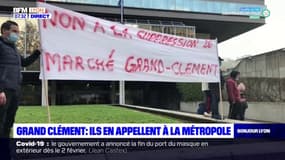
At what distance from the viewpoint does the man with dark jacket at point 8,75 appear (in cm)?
480

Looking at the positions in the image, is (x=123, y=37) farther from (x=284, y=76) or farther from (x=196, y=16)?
(x=196, y=16)

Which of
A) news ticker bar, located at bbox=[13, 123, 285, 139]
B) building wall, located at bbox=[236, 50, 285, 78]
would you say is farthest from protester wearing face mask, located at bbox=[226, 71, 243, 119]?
building wall, located at bbox=[236, 50, 285, 78]

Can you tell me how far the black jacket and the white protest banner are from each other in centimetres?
60

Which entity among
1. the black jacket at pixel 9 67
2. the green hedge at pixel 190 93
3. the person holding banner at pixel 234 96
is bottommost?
the green hedge at pixel 190 93

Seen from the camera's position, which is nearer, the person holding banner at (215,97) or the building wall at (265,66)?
the person holding banner at (215,97)

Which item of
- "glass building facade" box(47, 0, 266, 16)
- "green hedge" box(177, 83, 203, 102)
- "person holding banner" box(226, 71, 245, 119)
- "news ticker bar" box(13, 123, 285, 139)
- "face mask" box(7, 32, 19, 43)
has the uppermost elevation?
"glass building facade" box(47, 0, 266, 16)

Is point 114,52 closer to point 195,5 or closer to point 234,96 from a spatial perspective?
point 234,96

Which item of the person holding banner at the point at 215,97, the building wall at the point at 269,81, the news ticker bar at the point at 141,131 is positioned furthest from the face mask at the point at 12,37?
the building wall at the point at 269,81

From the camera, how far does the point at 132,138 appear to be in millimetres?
5734

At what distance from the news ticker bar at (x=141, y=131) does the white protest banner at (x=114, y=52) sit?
28.8 inches

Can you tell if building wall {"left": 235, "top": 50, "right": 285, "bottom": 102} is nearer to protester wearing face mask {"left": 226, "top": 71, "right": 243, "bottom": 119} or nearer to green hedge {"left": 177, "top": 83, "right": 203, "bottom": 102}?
protester wearing face mask {"left": 226, "top": 71, "right": 243, "bottom": 119}

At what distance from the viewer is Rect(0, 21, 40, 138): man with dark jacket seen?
15.8ft

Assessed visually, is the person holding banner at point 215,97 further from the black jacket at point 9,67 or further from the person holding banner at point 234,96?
the black jacket at point 9,67

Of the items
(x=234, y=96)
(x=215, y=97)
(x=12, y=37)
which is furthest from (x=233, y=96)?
(x=12, y=37)
